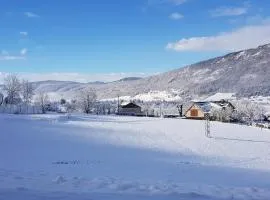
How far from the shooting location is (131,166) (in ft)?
87.3

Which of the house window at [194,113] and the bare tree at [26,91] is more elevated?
the bare tree at [26,91]

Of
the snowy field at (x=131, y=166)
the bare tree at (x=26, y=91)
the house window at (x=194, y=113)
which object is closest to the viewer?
the snowy field at (x=131, y=166)

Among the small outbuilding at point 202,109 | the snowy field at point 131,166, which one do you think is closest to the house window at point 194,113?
the small outbuilding at point 202,109

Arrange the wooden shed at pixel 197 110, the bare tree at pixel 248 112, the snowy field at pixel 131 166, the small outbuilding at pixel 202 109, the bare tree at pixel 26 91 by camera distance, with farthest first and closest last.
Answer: the bare tree at pixel 26 91 < the bare tree at pixel 248 112 < the wooden shed at pixel 197 110 < the small outbuilding at pixel 202 109 < the snowy field at pixel 131 166

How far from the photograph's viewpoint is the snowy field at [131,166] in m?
11.6

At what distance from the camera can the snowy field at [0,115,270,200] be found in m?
11.6

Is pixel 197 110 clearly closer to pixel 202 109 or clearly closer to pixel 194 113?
pixel 194 113

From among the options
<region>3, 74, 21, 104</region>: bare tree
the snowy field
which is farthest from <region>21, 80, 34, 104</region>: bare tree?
the snowy field

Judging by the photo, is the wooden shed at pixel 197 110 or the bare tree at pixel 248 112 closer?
the wooden shed at pixel 197 110

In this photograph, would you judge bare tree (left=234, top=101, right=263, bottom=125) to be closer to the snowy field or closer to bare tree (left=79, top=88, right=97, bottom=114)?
bare tree (left=79, top=88, right=97, bottom=114)

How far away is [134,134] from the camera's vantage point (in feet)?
170

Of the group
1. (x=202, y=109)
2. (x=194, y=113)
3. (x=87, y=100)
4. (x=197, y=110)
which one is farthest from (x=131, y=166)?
(x=87, y=100)

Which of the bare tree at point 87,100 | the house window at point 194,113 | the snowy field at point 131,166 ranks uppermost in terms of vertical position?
the bare tree at point 87,100

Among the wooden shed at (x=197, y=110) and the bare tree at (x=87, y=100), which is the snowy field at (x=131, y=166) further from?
the bare tree at (x=87, y=100)
